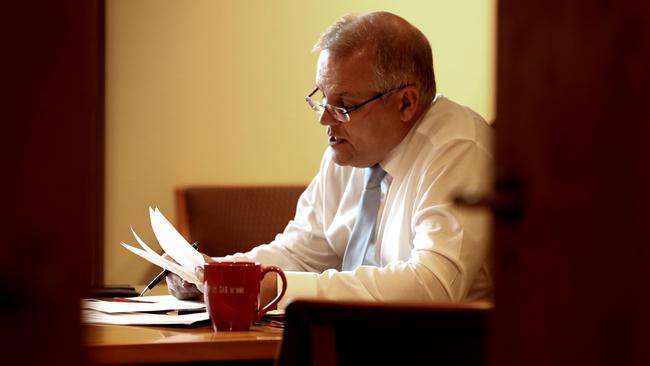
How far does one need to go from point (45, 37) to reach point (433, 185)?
1.78m

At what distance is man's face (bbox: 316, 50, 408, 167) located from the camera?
2498 mm

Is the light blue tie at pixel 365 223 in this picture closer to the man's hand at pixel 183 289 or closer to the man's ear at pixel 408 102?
the man's ear at pixel 408 102

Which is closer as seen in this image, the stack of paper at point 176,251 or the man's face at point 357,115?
the stack of paper at point 176,251

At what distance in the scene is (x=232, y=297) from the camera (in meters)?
1.67

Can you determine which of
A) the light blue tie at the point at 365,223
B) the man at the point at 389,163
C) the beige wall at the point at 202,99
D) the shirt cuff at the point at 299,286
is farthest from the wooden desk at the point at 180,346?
the beige wall at the point at 202,99

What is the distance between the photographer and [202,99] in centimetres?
394

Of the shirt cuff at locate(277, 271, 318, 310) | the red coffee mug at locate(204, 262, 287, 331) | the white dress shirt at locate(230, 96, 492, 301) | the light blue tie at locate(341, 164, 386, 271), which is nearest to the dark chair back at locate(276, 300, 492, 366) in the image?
the red coffee mug at locate(204, 262, 287, 331)

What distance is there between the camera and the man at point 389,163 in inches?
86.0

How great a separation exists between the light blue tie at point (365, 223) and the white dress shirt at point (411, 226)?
2cm

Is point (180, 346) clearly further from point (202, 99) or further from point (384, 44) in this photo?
point (202, 99)

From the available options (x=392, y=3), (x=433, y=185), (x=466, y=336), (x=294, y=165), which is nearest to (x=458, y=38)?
(x=392, y=3)

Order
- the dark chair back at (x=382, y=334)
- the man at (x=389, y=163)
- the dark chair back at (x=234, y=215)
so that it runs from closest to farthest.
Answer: the dark chair back at (x=382, y=334) < the man at (x=389, y=163) < the dark chair back at (x=234, y=215)

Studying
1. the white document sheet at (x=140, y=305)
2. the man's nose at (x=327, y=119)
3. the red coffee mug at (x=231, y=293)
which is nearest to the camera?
the red coffee mug at (x=231, y=293)

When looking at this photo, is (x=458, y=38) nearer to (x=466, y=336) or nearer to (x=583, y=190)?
(x=466, y=336)
